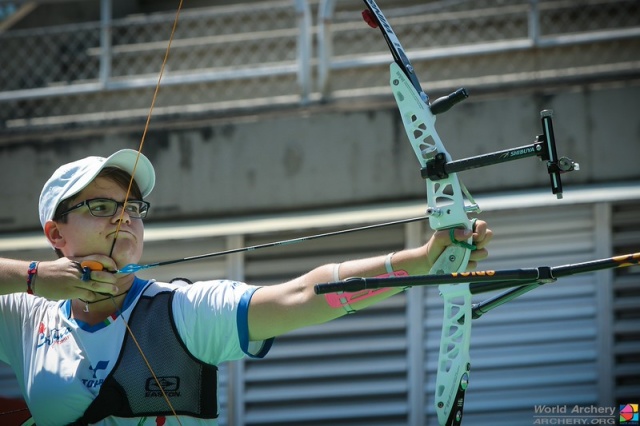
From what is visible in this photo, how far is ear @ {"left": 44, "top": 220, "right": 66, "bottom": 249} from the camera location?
10.5 feet

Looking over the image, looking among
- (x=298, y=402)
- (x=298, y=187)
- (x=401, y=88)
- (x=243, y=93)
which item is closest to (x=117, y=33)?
(x=243, y=93)

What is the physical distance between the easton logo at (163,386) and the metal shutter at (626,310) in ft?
11.8

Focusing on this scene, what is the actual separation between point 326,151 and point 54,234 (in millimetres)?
3468

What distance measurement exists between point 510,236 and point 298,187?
1.42m

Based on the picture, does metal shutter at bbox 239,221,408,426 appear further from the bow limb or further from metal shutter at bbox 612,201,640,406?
the bow limb

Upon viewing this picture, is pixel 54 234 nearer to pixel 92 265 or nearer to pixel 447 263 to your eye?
pixel 92 265

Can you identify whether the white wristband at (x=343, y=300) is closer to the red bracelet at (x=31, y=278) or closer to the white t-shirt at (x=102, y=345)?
the white t-shirt at (x=102, y=345)

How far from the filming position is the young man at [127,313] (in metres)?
2.89

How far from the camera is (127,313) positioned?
10.1 feet

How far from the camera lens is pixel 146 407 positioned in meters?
2.97

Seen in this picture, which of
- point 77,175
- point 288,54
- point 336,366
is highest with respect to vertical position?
point 288,54

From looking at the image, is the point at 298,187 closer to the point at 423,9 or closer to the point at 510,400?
the point at 423,9
